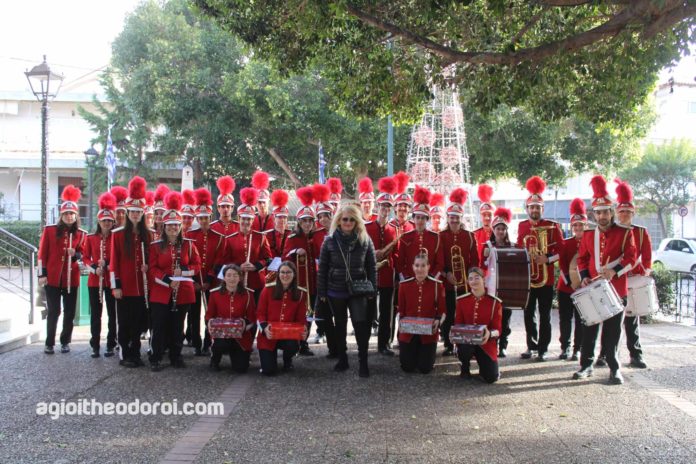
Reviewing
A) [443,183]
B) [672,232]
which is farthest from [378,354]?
[672,232]

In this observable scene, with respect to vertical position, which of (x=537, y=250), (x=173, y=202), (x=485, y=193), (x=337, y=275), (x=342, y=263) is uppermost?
(x=485, y=193)

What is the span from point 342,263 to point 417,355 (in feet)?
4.72

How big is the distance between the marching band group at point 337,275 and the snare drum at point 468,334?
15mm

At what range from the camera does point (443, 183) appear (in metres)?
16.8

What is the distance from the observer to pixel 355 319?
7602 millimetres

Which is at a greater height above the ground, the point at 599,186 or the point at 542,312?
the point at 599,186

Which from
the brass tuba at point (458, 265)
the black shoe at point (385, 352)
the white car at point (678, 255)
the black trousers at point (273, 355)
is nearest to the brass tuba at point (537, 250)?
the brass tuba at point (458, 265)

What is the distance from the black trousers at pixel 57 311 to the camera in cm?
878

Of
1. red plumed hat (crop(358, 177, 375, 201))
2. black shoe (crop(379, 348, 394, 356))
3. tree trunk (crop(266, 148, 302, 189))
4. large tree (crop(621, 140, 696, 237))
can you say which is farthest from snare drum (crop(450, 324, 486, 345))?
large tree (crop(621, 140, 696, 237))

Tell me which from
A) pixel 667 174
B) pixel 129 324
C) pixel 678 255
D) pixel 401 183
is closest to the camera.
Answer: pixel 129 324

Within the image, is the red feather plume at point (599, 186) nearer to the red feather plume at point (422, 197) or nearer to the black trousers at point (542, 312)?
the black trousers at point (542, 312)

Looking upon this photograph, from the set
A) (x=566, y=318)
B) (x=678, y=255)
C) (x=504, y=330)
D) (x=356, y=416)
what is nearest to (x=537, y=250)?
(x=566, y=318)

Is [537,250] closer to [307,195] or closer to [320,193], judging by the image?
[320,193]

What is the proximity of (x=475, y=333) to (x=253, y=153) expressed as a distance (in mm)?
19751
